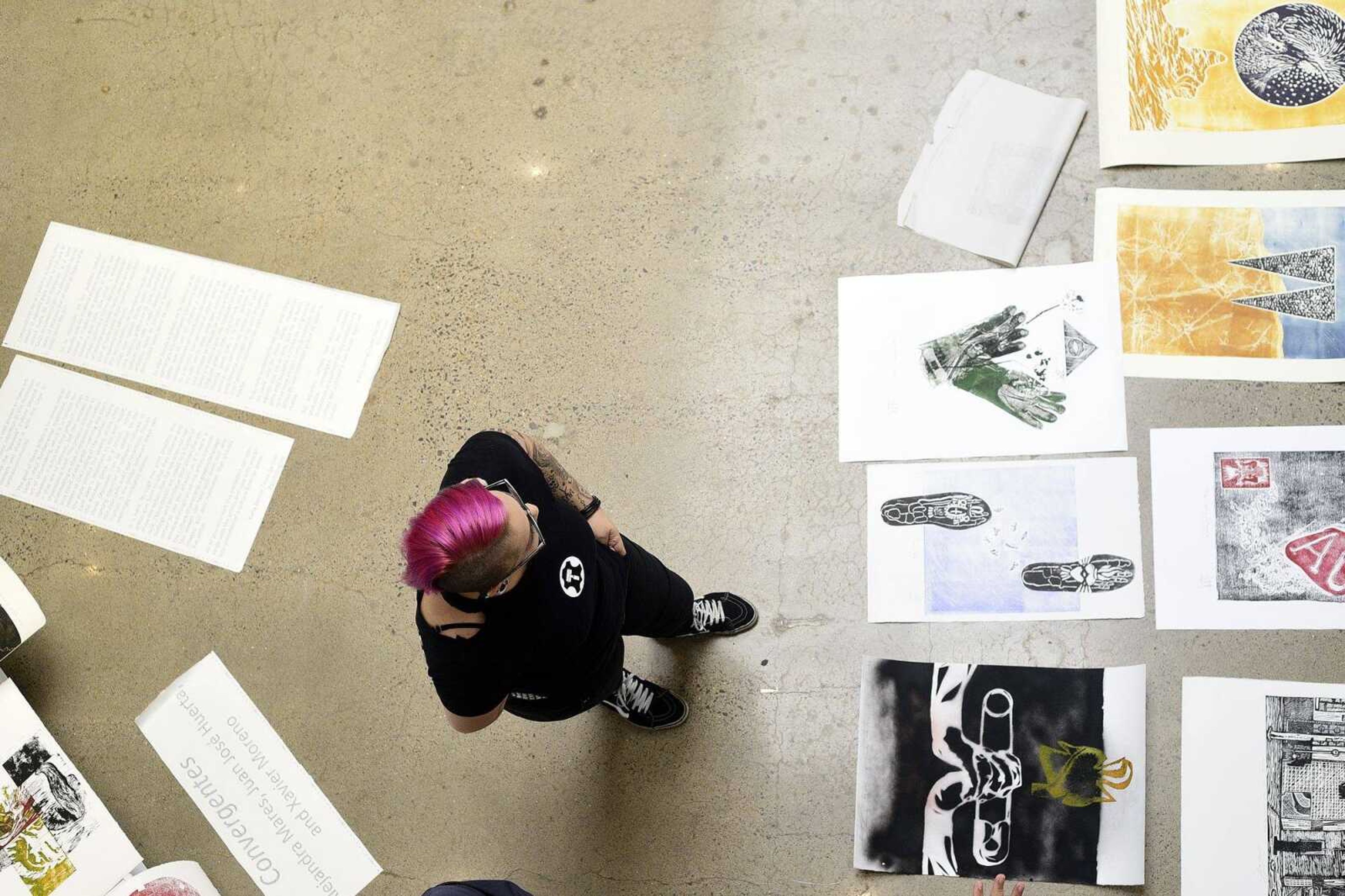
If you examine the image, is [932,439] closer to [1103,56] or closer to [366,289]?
[1103,56]

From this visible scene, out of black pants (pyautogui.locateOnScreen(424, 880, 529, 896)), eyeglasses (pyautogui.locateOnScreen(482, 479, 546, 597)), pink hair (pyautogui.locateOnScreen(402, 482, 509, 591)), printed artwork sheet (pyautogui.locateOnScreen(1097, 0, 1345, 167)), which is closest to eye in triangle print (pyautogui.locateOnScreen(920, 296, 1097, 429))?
printed artwork sheet (pyautogui.locateOnScreen(1097, 0, 1345, 167))

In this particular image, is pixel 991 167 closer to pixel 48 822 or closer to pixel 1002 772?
pixel 1002 772

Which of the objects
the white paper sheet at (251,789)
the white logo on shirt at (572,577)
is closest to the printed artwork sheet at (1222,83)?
the white logo on shirt at (572,577)

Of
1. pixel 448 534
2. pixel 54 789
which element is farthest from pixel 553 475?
pixel 54 789

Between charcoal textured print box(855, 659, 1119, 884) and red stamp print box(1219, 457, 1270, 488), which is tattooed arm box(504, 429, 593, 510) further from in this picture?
red stamp print box(1219, 457, 1270, 488)

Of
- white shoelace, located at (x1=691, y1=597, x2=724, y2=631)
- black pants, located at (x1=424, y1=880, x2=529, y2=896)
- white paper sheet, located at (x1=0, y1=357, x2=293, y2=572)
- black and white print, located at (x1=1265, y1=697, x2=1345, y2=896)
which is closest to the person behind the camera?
black pants, located at (x1=424, y1=880, x2=529, y2=896)

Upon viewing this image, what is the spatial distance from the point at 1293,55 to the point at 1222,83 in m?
0.14

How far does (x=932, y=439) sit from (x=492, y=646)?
1006mm

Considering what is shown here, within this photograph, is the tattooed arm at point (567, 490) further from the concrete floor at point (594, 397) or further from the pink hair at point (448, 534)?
the concrete floor at point (594, 397)

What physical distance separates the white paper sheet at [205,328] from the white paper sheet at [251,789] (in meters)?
0.59

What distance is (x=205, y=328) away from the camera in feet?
7.19

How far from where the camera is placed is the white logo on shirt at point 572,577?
53.2 inches

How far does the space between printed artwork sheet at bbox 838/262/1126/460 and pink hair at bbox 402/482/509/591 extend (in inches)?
37.6

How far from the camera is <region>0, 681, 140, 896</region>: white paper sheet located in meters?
2.01
